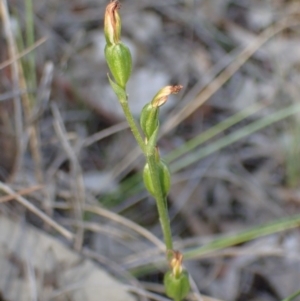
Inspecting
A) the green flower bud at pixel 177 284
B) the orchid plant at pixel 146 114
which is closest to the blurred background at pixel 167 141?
the green flower bud at pixel 177 284

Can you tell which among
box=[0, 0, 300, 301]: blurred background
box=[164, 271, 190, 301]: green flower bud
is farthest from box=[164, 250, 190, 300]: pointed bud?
box=[0, 0, 300, 301]: blurred background

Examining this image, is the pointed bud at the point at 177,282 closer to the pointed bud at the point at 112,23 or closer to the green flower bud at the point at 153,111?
the green flower bud at the point at 153,111

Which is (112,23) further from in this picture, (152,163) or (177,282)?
(177,282)

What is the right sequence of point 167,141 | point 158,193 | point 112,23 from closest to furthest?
point 112,23 → point 158,193 → point 167,141

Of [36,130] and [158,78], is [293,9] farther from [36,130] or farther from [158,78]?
[36,130]

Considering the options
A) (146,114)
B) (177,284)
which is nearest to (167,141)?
(177,284)

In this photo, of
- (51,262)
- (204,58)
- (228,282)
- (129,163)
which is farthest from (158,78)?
(51,262)
